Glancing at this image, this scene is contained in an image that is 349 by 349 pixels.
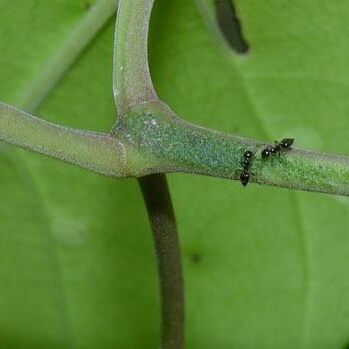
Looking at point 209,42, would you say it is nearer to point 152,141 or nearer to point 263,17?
point 263,17

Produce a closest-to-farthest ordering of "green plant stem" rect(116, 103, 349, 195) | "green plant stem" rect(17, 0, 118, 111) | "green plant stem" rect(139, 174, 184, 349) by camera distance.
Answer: "green plant stem" rect(116, 103, 349, 195) → "green plant stem" rect(139, 174, 184, 349) → "green plant stem" rect(17, 0, 118, 111)

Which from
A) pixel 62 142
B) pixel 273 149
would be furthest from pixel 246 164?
pixel 62 142

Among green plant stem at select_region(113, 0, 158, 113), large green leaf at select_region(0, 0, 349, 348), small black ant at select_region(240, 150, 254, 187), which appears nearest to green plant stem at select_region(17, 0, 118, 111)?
large green leaf at select_region(0, 0, 349, 348)

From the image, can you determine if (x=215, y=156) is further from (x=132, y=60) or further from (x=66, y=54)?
(x=66, y=54)

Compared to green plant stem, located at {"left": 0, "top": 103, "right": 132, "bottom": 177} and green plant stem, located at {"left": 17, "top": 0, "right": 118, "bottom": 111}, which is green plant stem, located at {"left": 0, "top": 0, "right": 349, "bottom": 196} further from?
green plant stem, located at {"left": 17, "top": 0, "right": 118, "bottom": 111}

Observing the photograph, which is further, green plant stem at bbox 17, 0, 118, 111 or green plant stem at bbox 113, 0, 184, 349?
green plant stem at bbox 17, 0, 118, 111

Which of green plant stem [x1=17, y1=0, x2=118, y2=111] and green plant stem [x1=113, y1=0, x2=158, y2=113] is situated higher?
green plant stem [x1=17, y1=0, x2=118, y2=111]

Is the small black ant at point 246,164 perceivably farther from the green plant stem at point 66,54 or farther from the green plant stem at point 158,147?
the green plant stem at point 66,54
